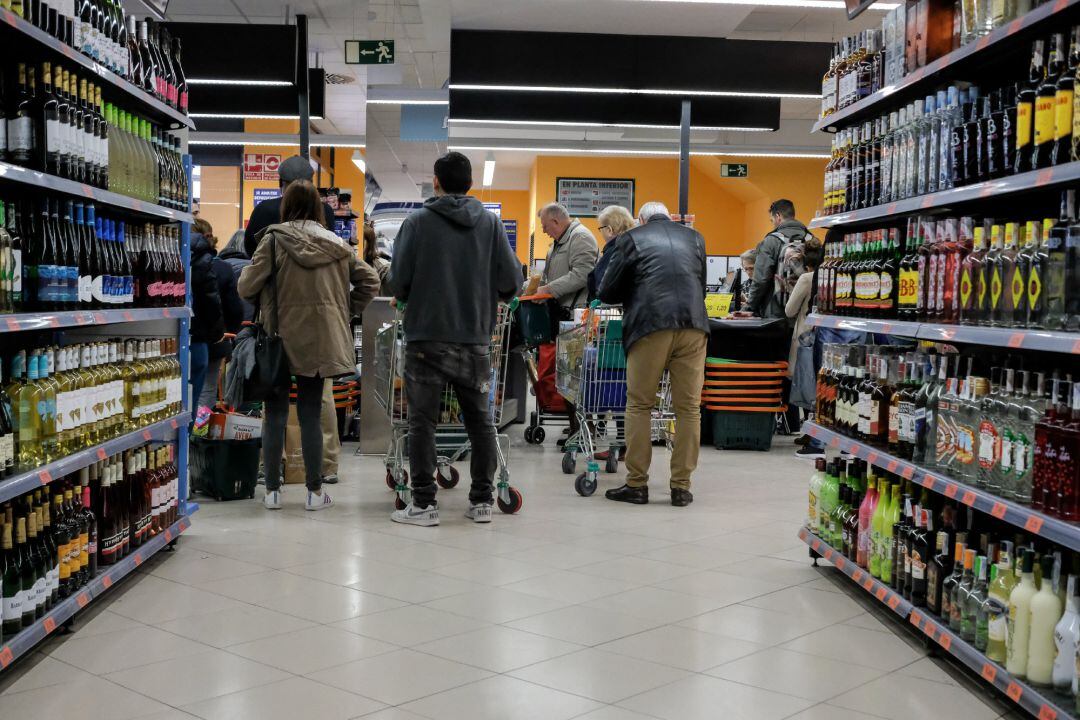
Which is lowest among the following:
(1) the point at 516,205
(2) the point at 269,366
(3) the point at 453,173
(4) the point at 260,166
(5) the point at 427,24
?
(2) the point at 269,366

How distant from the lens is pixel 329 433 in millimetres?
6215

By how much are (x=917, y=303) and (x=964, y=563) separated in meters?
0.88

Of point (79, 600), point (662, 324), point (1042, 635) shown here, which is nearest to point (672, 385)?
point (662, 324)

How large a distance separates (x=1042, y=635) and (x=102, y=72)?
133 inches

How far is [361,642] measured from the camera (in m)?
3.29

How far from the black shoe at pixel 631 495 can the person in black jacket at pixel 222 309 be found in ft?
8.75

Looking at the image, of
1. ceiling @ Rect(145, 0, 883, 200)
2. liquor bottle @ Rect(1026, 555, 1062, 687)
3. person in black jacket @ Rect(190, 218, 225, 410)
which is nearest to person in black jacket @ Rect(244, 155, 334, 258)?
person in black jacket @ Rect(190, 218, 225, 410)

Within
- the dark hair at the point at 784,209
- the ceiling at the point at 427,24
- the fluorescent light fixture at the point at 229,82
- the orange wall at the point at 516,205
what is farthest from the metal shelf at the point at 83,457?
the orange wall at the point at 516,205

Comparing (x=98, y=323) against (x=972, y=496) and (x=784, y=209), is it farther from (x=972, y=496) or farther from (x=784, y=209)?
(x=784, y=209)

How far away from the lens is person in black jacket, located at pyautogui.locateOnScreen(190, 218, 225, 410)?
6176mm

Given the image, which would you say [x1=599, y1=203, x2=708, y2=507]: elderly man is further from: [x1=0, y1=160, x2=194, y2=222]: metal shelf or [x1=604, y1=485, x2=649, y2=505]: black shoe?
[x1=0, y1=160, x2=194, y2=222]: metal shelf

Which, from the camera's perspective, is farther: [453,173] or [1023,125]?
[453,173]

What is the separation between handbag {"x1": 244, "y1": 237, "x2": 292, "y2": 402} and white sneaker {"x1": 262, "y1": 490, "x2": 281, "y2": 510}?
558 mm

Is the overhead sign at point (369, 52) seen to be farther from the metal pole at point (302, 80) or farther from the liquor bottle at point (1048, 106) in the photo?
the liquor bottle at point (1048, 106)
